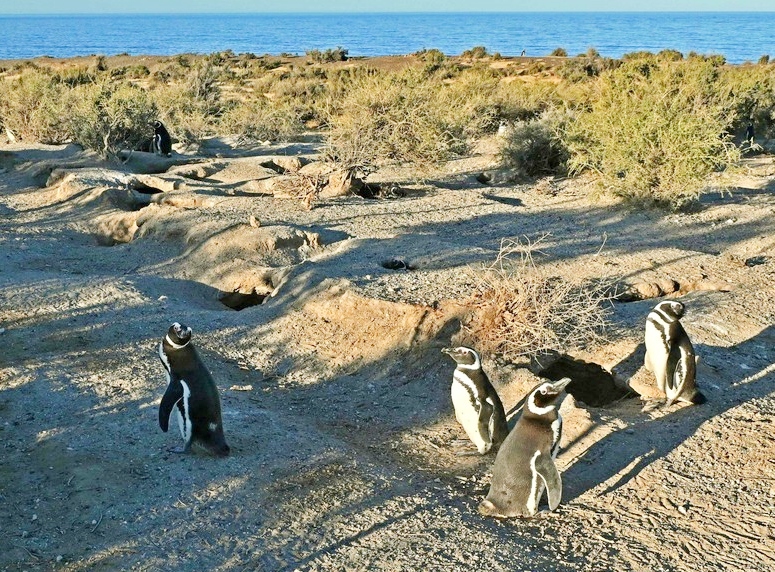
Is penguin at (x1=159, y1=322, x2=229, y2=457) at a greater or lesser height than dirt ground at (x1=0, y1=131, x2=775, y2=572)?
greater

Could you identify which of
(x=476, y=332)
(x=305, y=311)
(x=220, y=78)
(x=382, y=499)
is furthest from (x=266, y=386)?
(x=220, y=78)

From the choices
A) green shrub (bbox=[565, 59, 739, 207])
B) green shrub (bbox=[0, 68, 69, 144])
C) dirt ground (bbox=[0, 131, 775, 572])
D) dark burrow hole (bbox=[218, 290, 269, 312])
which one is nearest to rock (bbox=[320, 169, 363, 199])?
dirt ground (bbox=[0, 131, 775, 572])

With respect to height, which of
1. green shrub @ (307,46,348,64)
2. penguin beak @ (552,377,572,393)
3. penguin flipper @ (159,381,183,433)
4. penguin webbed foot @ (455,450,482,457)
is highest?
green shrub @ (307,46,348,64)

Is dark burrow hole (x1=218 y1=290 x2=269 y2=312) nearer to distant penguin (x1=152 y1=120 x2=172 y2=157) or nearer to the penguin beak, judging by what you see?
the penguin beak

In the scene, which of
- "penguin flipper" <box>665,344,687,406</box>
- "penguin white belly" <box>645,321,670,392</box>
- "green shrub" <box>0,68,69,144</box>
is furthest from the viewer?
"green shrub" <box>0,68,69,144</box>

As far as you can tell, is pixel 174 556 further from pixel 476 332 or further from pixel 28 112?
pixel 28 112

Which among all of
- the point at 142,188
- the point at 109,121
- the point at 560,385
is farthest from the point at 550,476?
the point at 109,121

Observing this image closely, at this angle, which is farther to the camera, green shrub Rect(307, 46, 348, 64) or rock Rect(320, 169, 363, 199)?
green shrub Rect(307, 46, 348, 64)

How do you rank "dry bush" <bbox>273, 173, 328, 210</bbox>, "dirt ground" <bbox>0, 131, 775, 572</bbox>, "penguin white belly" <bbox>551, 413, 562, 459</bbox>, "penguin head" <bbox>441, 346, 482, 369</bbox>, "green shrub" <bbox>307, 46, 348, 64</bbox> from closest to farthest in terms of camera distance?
1. "dirt ground" <bbox>0, 131, 775, 572</bbox>
2. "penguin white belly" <bbox>551, 413, 562, 459</bbox>
3. "penguin head" <bbox>441, 346, 482, 369</bbox>
4. "dry bush" <bbox>273, 173, 328, 210</bbox>
5. "green shrub" <bbox>307, 46, 348, 64</bbox>

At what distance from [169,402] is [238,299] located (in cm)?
420

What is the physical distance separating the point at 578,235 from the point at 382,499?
23.6ft

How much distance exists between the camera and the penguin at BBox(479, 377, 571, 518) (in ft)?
15.8

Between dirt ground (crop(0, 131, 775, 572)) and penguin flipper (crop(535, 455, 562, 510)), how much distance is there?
0.45 feet

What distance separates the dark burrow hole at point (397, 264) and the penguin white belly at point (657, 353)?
10.3 ft
